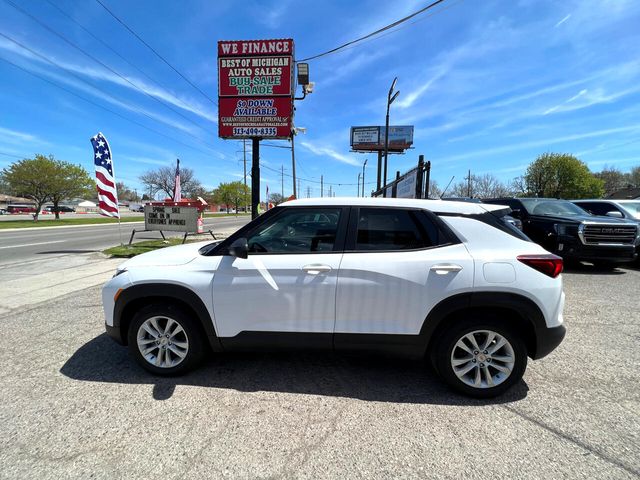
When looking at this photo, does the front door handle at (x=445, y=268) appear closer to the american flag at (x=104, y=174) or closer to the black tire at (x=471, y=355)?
the black tire at (x=471, y=355)

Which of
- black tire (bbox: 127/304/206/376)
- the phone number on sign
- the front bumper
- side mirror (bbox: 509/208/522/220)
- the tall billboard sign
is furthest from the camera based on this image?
the phone number on sign

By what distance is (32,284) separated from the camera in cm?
649

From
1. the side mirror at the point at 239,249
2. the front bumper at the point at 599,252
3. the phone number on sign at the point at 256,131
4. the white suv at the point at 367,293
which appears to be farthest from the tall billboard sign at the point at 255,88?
the side mirror at the point at 239,249

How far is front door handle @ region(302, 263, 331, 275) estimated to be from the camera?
262 cm

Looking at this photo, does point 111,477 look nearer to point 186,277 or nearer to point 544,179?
point 186,277

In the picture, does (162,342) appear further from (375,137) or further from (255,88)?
(375,137)

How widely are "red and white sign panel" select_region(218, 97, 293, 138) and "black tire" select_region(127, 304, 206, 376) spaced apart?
11737mm

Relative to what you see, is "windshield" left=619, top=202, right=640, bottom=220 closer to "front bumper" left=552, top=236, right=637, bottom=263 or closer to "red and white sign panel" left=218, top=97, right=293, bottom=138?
"front bumper" left=552, top=236, right=637, bottom=263

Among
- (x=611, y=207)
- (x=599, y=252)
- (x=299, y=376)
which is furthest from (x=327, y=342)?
(x=611, y=207)

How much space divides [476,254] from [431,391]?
125 centimetres

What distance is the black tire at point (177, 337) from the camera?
9.30 ft

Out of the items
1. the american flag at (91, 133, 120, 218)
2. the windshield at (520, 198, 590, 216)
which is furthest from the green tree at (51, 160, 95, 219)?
the windshield at (520, 198, 590, 216)

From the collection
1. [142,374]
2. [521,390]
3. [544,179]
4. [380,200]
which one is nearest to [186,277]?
[142,374]

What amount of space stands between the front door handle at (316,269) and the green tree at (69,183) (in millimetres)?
40685
